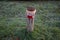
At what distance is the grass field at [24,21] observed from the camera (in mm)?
2543

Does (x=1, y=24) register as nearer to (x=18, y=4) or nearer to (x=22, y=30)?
(x=22, y=30)

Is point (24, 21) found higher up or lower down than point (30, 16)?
lower down

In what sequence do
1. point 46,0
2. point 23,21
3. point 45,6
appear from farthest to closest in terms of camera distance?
point 46,0, point 45,6, point 23,21

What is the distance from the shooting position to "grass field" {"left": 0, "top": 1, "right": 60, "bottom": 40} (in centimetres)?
254

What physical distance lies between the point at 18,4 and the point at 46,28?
1.16 meters

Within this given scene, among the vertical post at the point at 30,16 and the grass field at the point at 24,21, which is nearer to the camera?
the vertical post at the point at 30,16

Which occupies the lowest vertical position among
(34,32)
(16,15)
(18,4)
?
(34,32)

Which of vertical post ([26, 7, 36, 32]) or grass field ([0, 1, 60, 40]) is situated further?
grass field ([0, 1, 60, 40])

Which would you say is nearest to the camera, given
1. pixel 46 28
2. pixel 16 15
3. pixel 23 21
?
pixel 46 28

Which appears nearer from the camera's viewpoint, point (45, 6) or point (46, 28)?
point (46, 28)

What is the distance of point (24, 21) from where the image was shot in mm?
2934

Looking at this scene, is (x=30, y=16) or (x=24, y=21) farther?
(x=24, y=21)

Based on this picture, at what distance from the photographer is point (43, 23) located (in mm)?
2900

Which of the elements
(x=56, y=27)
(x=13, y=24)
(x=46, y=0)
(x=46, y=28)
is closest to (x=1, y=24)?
(x=13, y=24)
